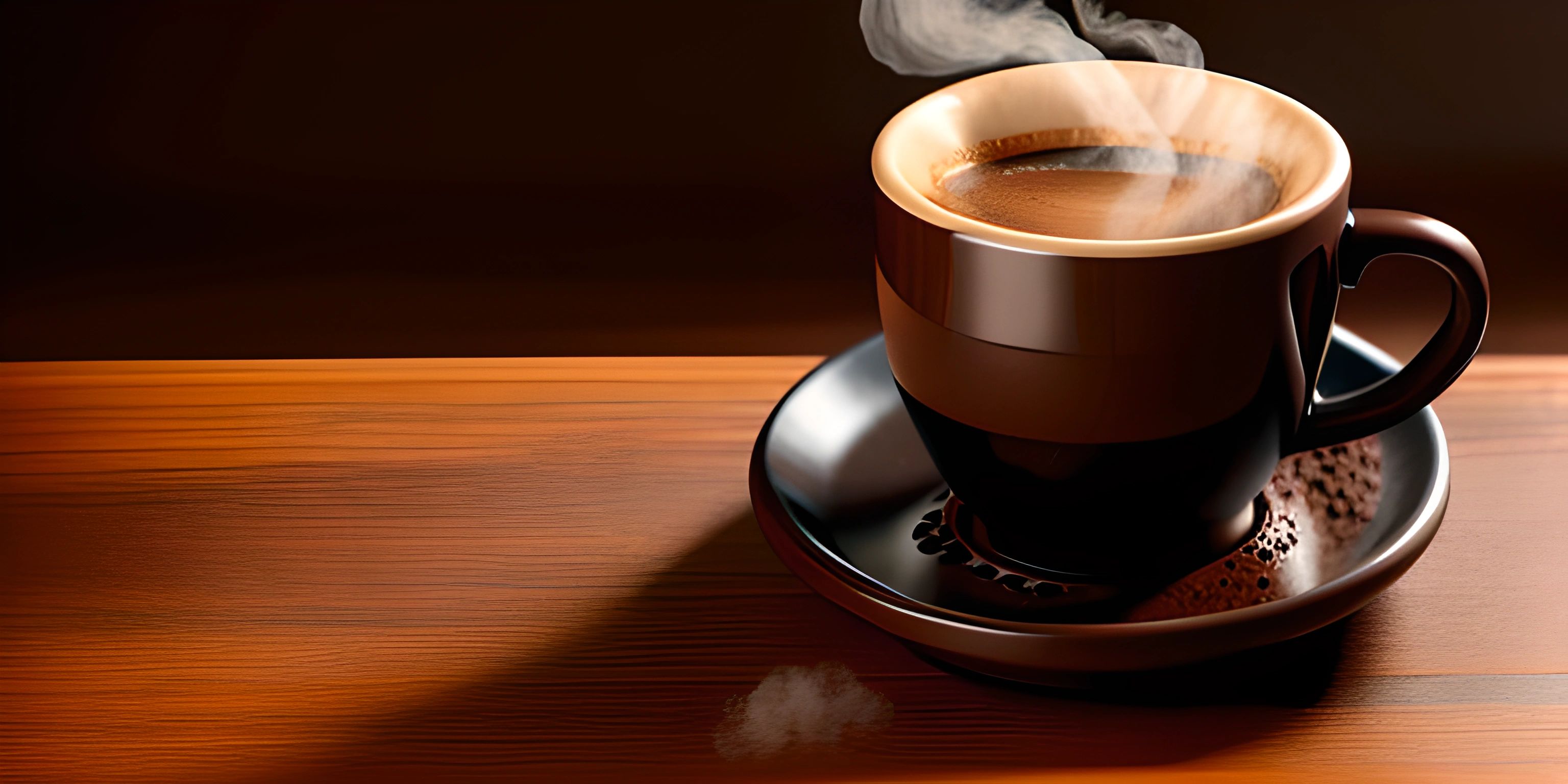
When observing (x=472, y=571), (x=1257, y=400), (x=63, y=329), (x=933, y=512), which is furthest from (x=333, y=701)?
(x=63, y=329)

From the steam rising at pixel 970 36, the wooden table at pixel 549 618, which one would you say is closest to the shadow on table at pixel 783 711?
the wooden table at pixel 549 618

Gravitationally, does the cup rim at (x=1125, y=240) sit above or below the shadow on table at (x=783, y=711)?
above

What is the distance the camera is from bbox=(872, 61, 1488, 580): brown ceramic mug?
0.53 metres

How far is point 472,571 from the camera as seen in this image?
2.21ft

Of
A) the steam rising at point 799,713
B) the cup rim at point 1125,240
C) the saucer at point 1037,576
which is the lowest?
the steam rising at point 799,713

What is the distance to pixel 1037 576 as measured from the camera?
0.63m

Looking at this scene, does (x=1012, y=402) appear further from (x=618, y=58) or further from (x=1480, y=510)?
(x=618, y=58)

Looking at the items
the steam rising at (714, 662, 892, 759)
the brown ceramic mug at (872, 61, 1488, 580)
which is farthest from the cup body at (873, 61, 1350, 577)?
the steam rising at (714, 662, 892, 759)

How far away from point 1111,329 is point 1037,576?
144mm

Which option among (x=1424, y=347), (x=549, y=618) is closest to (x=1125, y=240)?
(x=1424, y=347)

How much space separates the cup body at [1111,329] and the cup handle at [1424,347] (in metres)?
0.02

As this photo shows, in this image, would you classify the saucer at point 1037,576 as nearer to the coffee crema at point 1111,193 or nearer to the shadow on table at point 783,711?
the shadow on table at point 783,711

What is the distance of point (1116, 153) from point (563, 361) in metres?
0.36

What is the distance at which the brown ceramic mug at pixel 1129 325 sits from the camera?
53 centimetres
